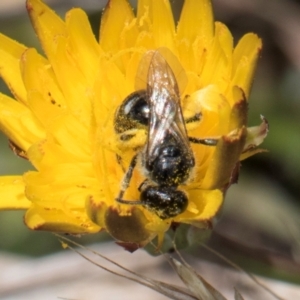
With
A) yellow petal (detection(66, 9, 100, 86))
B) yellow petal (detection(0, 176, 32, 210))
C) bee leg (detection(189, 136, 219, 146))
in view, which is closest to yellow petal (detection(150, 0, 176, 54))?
yellow petal (detection(66, 9, 100, 86))

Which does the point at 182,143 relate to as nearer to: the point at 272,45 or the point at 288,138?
the point at 288,138

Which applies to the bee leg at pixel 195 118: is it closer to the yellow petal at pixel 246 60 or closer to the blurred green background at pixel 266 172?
the yellow petal at pixel 246 60

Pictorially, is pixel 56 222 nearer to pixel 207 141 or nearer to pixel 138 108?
pixel 138 108

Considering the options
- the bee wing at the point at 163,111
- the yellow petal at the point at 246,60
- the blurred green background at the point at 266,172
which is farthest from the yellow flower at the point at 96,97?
the blurred green background at the point at 266,172

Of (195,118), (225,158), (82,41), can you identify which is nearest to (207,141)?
(195,118)

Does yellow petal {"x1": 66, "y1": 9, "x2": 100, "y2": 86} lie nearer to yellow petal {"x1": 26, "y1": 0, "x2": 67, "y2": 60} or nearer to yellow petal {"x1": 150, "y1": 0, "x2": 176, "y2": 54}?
yellow petal {"x1": 26, "y1": 0, "x2": 67, "y2": 60}
